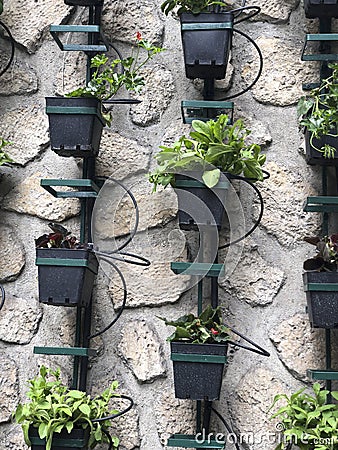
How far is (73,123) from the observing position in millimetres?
1783

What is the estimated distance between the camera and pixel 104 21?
2.01 metres

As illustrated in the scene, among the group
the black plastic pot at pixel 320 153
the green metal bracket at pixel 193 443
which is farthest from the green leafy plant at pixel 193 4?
the green metal bracket at pixel 193 443

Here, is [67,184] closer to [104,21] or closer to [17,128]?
[17,128]

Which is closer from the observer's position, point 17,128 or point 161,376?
point 161,376

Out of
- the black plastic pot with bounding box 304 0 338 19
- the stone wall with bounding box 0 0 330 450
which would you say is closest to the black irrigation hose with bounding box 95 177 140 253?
the stone wall with bounding box 0 0 330 450

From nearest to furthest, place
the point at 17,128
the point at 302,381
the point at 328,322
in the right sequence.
Answer: the point at 328,322
the point at 302,381
the point at 17,128

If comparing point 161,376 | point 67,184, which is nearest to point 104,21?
point 67,184

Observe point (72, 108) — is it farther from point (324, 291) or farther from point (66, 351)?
point (324, 291)

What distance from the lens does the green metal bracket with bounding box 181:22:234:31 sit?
1.79 metres

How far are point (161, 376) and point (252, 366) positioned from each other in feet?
0.77

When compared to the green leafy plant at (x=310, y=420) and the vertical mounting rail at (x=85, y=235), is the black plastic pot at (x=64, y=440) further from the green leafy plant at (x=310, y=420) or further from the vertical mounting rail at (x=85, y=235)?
the green leafy plant at (x=310, y=420)

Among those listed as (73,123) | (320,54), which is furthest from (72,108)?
(320,54)

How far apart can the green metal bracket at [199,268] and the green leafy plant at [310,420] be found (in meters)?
0.34

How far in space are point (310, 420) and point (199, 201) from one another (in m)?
0.58
